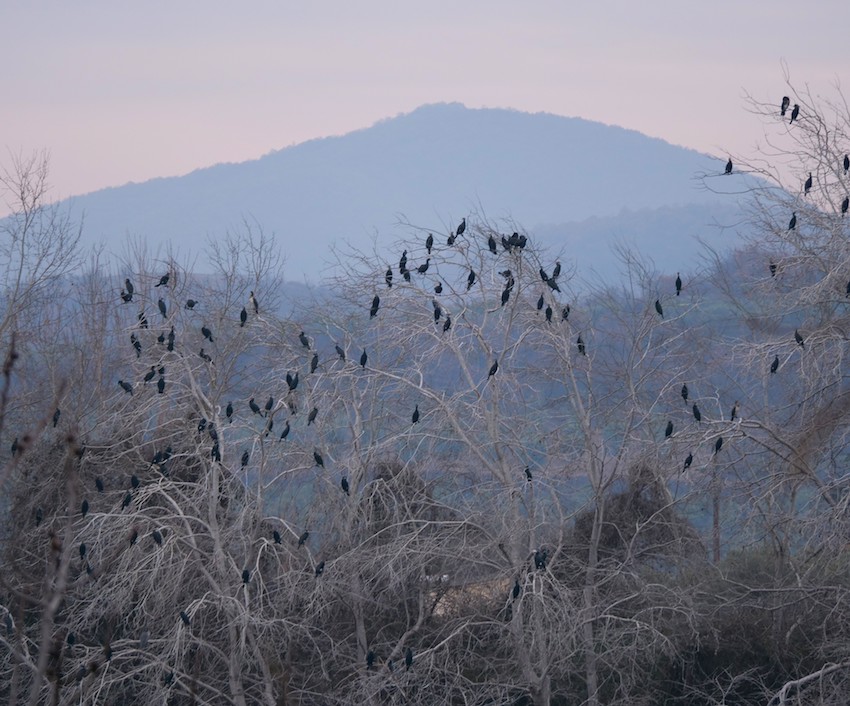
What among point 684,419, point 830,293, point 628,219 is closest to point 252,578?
point 684,419

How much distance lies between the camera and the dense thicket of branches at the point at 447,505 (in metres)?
13.7

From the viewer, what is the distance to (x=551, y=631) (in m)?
13.4

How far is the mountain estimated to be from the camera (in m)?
122

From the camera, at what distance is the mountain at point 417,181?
122 meters

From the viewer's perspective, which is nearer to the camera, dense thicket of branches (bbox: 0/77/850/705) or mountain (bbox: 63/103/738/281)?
dense thicket of branches (bbox: 0/77/850/705)

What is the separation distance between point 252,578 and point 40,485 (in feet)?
14.4

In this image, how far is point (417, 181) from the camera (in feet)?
540

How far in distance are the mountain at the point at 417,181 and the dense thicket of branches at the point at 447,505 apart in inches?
3555

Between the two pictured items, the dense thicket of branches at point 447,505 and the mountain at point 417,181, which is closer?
the dense thicket of branches at point 447,505

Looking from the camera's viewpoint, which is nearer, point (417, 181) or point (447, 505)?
point (447, 505)

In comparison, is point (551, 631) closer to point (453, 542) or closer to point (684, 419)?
point (453, 542)

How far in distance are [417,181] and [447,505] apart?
152 metres

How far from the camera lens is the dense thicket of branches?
13688 mm

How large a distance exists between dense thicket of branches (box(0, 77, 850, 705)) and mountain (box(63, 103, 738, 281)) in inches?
3555
